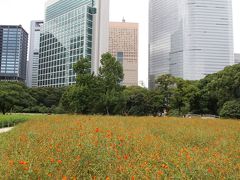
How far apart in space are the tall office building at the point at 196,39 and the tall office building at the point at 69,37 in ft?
180

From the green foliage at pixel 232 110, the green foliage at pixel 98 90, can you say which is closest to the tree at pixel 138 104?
the green foliage at pixel 98 90

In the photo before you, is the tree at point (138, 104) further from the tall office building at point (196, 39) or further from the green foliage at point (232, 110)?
the tall office building at point (196, 39)

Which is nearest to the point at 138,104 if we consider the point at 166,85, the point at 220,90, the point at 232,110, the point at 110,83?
the point at 166,85

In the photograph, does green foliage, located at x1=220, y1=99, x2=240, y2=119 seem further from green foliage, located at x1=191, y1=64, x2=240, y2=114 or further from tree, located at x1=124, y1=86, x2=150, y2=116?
tree, located at x1=124, y1=86, x2=150, y2=116

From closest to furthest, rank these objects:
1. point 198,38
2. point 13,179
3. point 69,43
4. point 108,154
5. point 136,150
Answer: point 13,179
point 108,154
point 136,150
point 69,43
point 198,38

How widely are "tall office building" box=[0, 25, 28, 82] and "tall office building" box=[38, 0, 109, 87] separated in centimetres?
5682

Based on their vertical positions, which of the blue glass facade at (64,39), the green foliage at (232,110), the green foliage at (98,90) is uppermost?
the blue glass facade at (64,39)

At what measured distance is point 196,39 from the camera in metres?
134

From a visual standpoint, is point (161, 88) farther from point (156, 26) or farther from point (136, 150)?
point (156, 26)

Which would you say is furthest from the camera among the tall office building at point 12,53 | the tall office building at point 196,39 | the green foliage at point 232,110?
the tall office building at point 12,53

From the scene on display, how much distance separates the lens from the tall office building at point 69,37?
84.1 metres

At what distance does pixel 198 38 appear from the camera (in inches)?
5241

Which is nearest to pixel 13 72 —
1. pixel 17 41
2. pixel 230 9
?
pixel 17 41

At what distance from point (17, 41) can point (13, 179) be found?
17093 centimetres
